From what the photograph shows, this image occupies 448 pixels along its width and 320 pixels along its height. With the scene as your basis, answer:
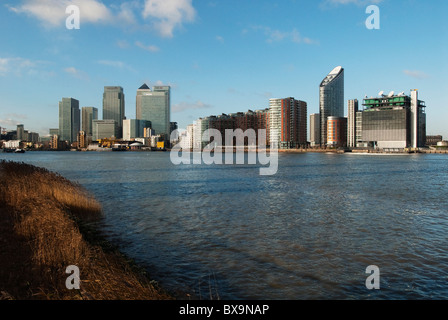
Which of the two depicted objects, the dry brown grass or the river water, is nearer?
the dry brown grass

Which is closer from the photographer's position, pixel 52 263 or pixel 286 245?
pixel 52 263

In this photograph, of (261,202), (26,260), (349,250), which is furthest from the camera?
(261,202)

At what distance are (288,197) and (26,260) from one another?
28199 millimetres

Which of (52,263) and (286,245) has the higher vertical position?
(52,263)

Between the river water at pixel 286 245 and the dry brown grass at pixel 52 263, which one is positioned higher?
the dry brown grass at pixel 52 263

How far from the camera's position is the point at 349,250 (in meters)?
16.8

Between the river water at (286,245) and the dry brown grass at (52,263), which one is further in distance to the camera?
the river water at (286,245)

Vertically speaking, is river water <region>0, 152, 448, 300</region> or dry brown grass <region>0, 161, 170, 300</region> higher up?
dry brown grass <region>0, 161, 170, 300</region>

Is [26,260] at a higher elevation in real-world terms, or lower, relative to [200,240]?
higher
